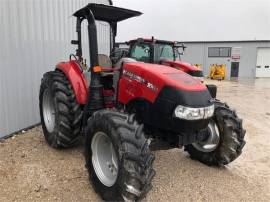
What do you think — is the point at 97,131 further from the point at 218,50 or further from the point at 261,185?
the point at 218,50

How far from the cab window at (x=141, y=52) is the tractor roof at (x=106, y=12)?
2984 millimetres

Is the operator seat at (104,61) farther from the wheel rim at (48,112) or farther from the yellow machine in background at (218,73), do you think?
the yellow machine in background at (218,73)

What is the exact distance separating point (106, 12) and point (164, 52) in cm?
432

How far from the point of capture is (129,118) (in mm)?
2941

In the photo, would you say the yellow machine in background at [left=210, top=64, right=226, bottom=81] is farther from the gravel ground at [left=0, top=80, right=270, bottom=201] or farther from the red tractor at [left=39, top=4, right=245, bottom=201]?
the red tractor at [left=39, top=4, right=245, bottom=201]

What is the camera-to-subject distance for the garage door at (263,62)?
24.6 m

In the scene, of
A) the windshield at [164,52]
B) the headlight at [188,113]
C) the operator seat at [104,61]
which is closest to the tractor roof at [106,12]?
the operator seat at [104,61]

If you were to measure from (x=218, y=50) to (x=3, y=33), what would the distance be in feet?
73.1

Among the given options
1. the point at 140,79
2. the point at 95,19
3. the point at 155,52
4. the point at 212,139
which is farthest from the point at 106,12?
the point at 155,52

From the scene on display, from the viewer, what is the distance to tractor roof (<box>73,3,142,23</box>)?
12.7ft

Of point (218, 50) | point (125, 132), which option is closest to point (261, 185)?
point (125, 132)

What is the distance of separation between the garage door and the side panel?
2331 cm

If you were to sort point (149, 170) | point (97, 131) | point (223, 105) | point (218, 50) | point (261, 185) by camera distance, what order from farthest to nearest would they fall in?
point (218, 50)
point (223, 105)
point (261, 185)
point (97, 131)
point (149, 170)

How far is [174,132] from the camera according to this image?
3.20m
